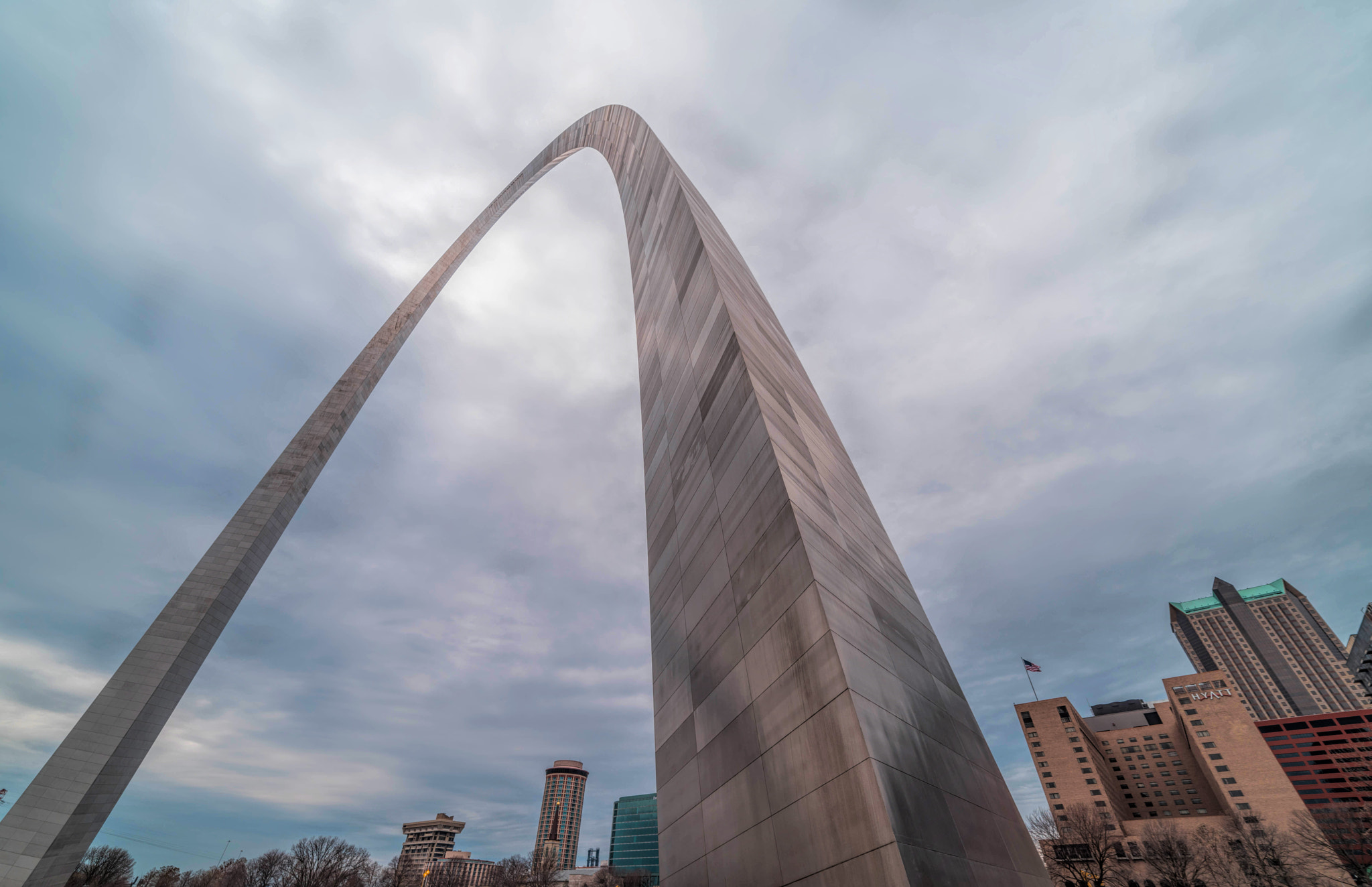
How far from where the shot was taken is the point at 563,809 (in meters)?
186

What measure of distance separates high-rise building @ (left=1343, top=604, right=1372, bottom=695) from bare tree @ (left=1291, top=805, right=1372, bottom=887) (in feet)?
321

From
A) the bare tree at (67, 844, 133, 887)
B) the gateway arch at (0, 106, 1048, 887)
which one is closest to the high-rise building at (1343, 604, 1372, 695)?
the gateway arch at (0, 106, 1048, 887)

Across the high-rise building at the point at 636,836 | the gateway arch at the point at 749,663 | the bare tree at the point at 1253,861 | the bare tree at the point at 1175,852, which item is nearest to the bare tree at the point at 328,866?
the gateway arch at the point at 749,663

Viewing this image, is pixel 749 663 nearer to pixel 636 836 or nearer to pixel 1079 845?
pixel 1079 845

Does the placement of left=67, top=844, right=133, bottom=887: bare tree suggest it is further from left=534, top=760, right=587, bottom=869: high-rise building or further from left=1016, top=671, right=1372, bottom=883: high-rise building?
left=534, top=760, right=587, bottom=869: high-rise building

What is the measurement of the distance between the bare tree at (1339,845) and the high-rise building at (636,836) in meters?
146

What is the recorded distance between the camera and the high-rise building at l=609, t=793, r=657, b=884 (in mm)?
166000

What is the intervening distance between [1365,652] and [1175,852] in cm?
14277

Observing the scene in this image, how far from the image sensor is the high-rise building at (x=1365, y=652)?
12275 centimetres

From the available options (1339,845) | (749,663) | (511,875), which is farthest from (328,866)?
(1339,845)

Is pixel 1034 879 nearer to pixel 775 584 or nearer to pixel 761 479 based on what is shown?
pixel 775 584

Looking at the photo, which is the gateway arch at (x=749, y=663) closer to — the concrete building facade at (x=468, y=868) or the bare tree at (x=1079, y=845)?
the bare tree at (x=1079, y=845)

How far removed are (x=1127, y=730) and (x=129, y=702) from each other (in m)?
166

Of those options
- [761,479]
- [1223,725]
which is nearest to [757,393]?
[761,479]
